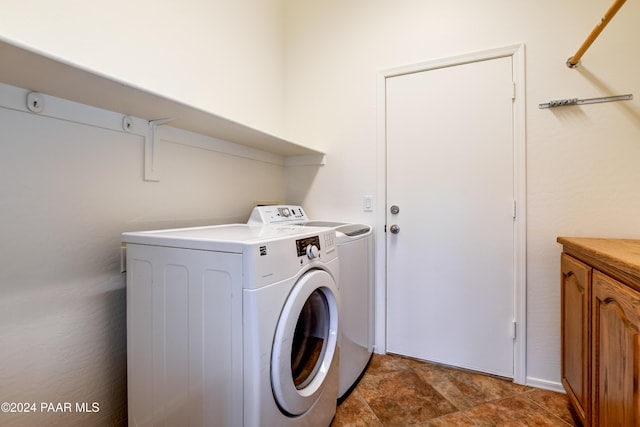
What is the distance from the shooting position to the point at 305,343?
1265 millimetres

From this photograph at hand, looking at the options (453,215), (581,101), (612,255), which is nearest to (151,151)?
(453,215)

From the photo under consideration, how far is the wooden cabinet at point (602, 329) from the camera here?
2.83ft

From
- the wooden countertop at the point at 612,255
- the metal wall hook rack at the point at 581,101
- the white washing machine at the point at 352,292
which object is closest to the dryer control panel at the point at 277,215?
the white washing machine at the point at 352,292

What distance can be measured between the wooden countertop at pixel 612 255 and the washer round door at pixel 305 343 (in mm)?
975

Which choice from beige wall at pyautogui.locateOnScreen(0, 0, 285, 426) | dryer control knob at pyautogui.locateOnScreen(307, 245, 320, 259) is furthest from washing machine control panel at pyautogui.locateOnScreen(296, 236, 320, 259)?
beige wall at pyautogui.locateOnScreen(0, 0, 285, 426)

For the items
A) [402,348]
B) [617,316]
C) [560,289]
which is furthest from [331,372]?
[560,289]

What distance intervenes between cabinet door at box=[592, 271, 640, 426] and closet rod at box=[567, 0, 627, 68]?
1076 mm

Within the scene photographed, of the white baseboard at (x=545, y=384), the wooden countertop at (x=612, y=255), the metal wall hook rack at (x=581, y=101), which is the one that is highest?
the metal wall hook rack at (x=581, y=101)

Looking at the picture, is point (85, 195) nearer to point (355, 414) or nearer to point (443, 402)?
point (355, 414)

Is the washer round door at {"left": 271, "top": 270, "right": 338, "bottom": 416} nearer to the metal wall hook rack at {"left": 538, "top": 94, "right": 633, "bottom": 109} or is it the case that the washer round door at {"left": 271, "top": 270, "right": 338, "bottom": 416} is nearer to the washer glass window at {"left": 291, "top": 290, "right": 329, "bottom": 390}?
the washer glass window at {"left": 291, "top": 290, "right": 329, "bottom": 390}

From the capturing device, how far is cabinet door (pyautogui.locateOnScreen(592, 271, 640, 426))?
2.77 feet

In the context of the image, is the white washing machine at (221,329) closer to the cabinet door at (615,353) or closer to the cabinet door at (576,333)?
the cabinet door at (615,353)

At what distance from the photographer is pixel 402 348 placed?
1991 millimetres

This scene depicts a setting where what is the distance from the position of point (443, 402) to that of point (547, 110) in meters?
1.72
